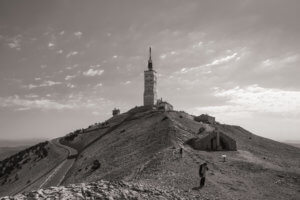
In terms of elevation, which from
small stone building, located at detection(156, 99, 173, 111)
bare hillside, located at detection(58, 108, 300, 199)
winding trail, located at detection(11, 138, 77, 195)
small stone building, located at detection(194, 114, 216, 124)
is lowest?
winding trail, located at detection(11, 138, 77, 195)

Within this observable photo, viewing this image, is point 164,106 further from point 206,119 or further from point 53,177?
point 53,177

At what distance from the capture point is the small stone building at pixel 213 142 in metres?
41.5

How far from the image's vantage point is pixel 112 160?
41188 mm

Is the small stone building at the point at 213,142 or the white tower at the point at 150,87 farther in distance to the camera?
the white tower at the point at 150,87

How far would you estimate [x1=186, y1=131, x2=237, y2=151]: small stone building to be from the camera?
41513 mm

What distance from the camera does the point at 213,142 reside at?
4250 centimetres

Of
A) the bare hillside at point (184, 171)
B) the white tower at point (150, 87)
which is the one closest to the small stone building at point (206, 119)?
the white tower at point (150, 87)

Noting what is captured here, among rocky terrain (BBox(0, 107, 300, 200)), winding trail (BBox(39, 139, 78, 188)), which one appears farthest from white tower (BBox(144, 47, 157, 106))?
winding trail (BBox(39, 139, 78, 188))

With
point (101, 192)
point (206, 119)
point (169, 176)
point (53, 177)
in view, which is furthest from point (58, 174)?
point (206, 119)

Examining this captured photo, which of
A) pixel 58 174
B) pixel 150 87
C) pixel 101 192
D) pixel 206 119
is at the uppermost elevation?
pixel 150 87

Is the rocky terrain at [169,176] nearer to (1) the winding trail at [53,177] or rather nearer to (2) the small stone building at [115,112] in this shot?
(1) the winding trail at [53,177]

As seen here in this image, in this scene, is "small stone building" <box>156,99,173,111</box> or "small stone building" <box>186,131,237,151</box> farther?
"small stone building" <box>156,99,173,111</box>

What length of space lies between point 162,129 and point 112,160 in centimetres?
1302

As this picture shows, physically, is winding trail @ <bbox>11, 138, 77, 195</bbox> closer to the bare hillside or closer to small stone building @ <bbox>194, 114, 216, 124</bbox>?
the bare hillside
